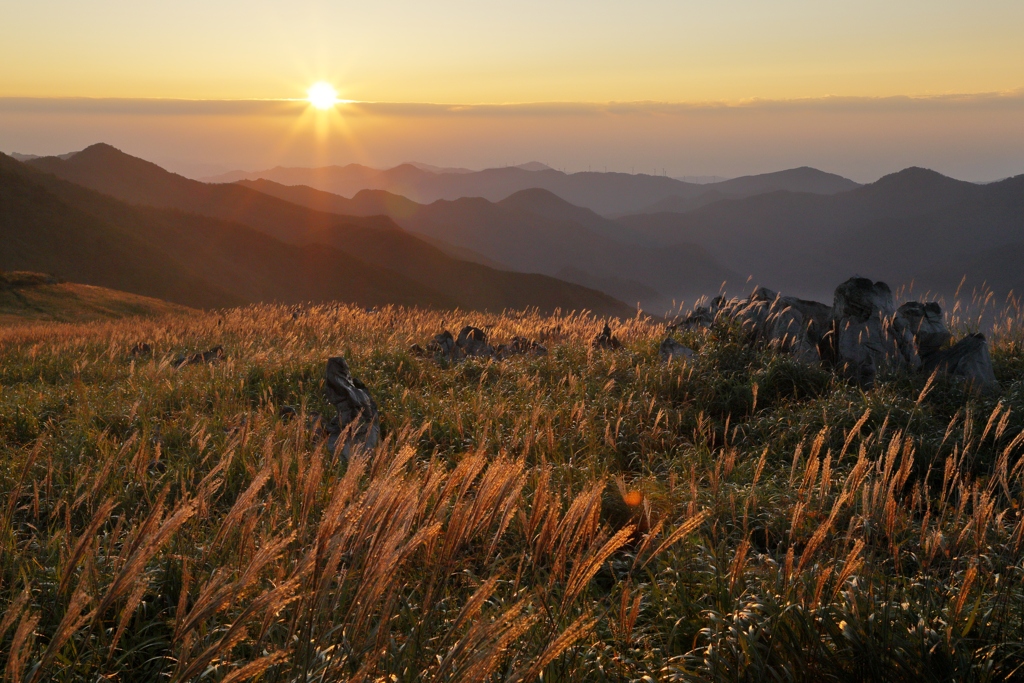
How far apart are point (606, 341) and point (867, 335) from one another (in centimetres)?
414

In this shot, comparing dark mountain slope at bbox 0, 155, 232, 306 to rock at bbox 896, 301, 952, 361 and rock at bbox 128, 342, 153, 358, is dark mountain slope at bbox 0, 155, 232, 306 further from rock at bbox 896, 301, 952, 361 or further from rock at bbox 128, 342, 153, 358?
rock at bbox 896, 301, 952, 361

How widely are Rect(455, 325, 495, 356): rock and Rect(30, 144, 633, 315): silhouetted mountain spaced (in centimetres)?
10743

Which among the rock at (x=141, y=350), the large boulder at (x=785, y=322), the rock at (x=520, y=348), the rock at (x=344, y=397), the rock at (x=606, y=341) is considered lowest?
the rock at (x=141, y=350)

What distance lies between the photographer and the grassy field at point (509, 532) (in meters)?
2.10

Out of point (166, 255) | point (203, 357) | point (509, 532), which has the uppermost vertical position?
point (509, 532)

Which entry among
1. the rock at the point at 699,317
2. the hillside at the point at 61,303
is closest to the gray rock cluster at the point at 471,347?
the rock at the point at 699,317

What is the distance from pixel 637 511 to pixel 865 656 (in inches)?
74.7

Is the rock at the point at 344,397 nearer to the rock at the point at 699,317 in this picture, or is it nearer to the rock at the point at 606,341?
the rock at the point at 606,341

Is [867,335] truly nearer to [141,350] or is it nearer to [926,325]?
[926,325]

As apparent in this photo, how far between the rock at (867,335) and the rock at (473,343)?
5.19 metres

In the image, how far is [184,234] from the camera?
416ft

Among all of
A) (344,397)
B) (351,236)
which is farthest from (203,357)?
(351,236)

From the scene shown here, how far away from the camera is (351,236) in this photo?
171 m

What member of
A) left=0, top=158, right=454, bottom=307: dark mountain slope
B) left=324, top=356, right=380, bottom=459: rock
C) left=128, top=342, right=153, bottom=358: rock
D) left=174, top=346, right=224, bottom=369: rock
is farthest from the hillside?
left=0, top=158, right=454, bottom=307: dark mountain slope
